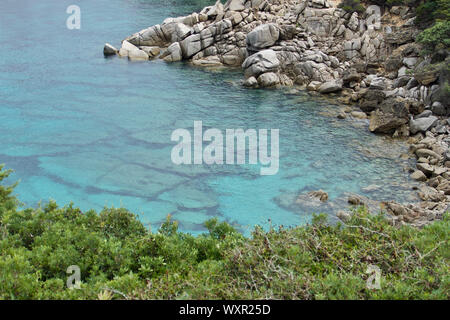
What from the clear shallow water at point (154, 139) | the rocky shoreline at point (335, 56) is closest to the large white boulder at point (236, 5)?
the rocky shoreline at point (335, 56)

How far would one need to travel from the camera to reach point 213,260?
11445mm

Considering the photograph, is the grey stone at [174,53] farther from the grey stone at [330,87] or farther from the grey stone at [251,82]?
the grey stone at [330,87]

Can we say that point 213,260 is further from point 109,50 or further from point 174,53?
point 109,50

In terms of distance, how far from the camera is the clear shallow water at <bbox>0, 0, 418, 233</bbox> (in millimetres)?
22672

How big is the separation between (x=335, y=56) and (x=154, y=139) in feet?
56.2

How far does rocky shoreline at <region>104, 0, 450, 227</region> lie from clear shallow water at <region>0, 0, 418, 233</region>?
144 cm

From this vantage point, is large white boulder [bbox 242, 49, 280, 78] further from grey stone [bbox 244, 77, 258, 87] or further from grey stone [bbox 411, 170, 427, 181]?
grey stone [bbox 411, 170, 427, 181]

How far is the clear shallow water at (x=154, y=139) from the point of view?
2267 cm

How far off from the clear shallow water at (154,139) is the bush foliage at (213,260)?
6389 mm

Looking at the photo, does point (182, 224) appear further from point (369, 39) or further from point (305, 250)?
point (369, 39)

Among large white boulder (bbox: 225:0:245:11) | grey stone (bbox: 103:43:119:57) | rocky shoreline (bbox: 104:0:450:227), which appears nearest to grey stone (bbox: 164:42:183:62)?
rocky shoreline (bbox: 104:0:450:227)

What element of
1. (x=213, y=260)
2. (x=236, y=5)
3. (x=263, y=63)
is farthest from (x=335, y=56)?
(x=213, y=260)

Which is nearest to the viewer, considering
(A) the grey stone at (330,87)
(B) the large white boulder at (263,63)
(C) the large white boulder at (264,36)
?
(A) the grey stone at (330,87)
